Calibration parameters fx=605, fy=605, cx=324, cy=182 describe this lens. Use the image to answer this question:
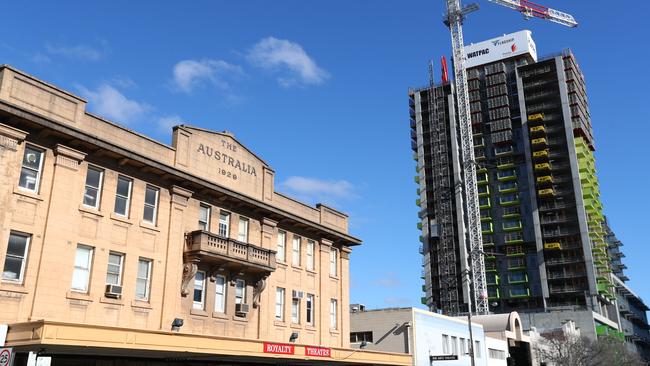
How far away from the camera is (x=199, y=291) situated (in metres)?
29.0

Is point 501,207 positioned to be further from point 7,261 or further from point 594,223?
point 7,261

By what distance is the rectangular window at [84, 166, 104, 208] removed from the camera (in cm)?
→ 2492

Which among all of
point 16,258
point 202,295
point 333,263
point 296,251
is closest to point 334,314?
point 333,263

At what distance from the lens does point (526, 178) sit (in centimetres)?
12494

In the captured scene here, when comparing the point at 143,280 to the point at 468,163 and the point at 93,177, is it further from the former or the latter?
the point at 468,163

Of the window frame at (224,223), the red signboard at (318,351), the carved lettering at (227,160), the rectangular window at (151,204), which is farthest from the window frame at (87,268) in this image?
the red signboard at (318,351)

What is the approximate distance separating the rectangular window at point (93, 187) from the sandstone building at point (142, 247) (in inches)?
1.8

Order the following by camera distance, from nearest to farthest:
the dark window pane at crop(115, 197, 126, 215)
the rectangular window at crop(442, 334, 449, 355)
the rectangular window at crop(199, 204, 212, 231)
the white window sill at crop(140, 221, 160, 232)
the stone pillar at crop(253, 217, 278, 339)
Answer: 1. the dark window pane at crop(115, 197, 126, 215)
2. the white window sill at crop(140, 221, 160, 232)
3. the rectangular window at crop(199, 204, 212, 231)
4. the stone pillar at crop(253, 217, 278, 339)
5. the rectangular window at crop(442, 334, 449, 355)

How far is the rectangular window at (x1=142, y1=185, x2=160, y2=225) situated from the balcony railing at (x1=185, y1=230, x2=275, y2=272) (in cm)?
207

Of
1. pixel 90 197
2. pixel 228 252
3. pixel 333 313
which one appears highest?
pixel 90 197

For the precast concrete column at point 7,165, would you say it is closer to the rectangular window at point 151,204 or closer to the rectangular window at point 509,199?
the rectangular window at point 151,204

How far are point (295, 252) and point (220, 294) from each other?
712cm

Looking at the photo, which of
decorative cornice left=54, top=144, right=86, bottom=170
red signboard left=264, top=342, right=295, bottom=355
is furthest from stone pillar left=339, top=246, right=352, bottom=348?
decorative cornice left=54, top=144, right=86, bottom=170

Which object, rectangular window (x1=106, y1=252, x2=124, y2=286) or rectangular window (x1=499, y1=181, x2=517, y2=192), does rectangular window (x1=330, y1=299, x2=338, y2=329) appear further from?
rectangular window (x1=499, y1=181, x2=517, y2=192)
